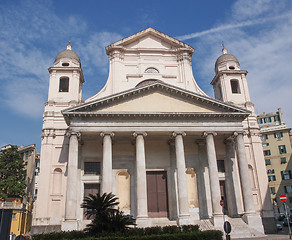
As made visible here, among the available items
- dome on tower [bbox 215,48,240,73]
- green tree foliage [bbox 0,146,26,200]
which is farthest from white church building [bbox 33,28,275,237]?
green tree foliage [bbox 0,146,26,200]

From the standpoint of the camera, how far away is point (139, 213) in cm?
2411

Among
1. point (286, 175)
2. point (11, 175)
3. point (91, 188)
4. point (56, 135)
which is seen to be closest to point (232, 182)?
point (91, 188)

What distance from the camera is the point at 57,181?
2884 centimetres

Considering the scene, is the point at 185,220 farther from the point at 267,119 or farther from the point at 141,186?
the point at 267,119

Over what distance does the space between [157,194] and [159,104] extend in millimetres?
8634

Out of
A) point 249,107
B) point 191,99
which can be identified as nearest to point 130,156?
point 191,99

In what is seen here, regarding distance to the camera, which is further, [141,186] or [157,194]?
[157,194]

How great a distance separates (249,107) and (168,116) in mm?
12194

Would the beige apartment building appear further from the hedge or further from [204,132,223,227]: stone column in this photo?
the hedge

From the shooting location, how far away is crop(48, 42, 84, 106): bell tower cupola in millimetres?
32125

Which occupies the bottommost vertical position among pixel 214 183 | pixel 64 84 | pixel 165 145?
pixel 214 183

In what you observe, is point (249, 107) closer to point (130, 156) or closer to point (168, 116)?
point (168, 116)

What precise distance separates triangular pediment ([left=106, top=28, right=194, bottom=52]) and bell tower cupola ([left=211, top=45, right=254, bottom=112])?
4302 millimetres

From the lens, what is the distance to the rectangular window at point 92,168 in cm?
2883
